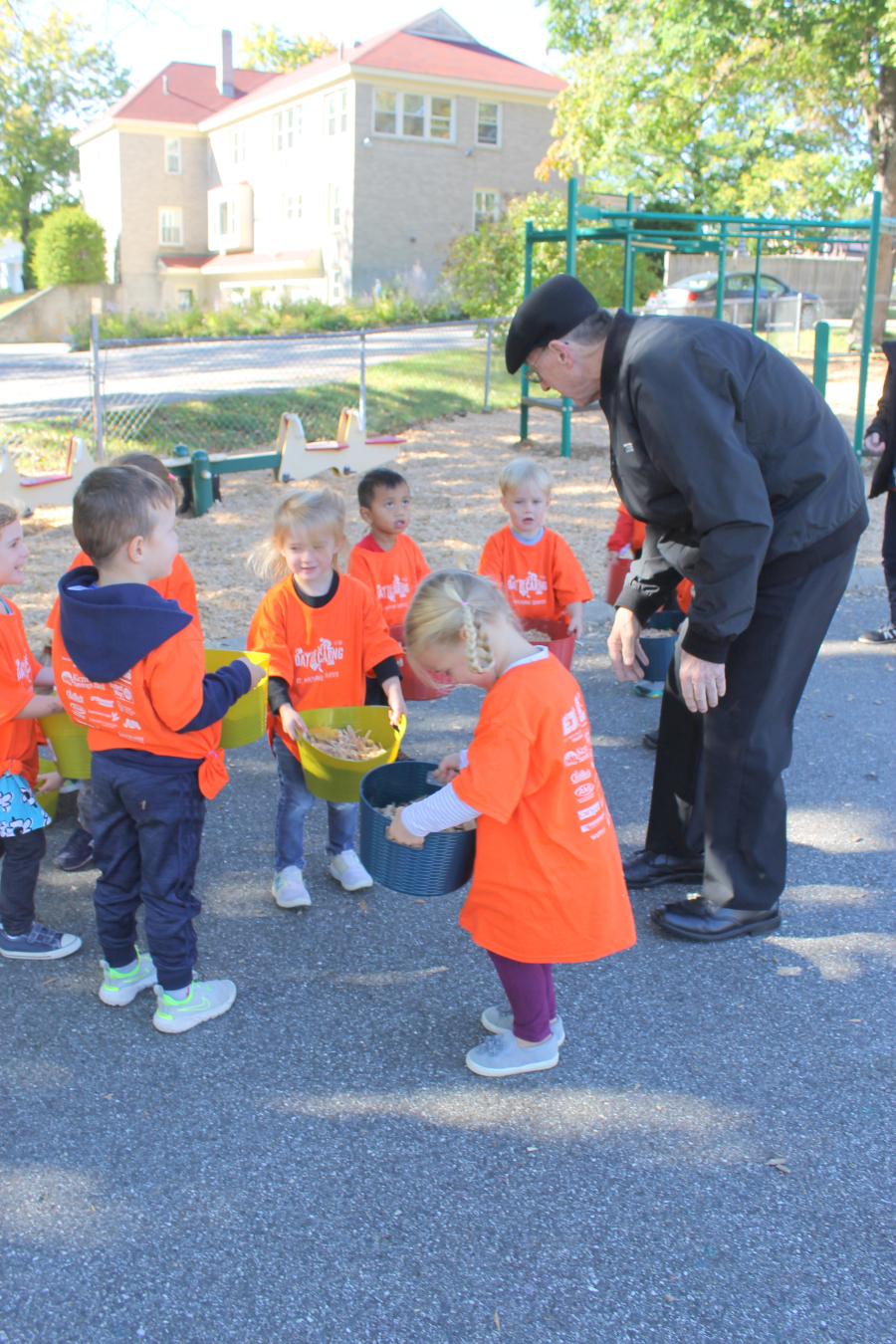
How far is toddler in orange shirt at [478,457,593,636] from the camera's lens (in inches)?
183

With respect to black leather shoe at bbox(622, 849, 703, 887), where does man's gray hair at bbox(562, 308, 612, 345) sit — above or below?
above

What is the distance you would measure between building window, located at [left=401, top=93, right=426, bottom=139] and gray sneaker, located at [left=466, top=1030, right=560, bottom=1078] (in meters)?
37.5

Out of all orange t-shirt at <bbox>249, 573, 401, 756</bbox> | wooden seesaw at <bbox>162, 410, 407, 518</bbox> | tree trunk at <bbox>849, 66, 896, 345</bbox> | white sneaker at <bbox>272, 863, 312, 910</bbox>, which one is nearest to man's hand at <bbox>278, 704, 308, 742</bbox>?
orange t-shirt at <bbox>249, 573, 401, 756</bbox>

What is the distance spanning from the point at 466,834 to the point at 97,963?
1386 mm

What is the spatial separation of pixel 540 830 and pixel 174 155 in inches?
1904

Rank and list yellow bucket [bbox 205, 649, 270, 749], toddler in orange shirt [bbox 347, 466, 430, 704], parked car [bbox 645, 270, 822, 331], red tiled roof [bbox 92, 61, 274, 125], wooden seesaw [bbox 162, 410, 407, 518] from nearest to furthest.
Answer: yellow bucket [bbox 205, 649, 270, 749] < toddler in orange shirt [bbox 347, 466, 430, 704] < wooden seesaw [bbox 162, 410, 407, 518] < parked car [bbox 645, 270, 822, 331] < red tiled roof [bbox 92, 61, 274, 125]

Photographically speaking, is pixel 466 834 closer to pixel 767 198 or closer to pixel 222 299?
pixel 767 198

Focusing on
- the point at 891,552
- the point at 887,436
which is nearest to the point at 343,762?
the point at 891,552

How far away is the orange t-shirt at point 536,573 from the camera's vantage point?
468 centimetres

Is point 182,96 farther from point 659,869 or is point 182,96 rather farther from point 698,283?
point 659,869

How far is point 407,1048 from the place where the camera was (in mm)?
2771

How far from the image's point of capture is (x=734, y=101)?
74.4ft

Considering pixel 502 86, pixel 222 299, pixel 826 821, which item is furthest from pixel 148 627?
pixel 222 299

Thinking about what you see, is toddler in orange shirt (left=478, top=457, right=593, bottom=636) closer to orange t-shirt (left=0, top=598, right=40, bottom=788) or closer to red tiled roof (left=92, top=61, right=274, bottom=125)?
orange t-shirt (left=0, top=598, right=40, bottom=788)
